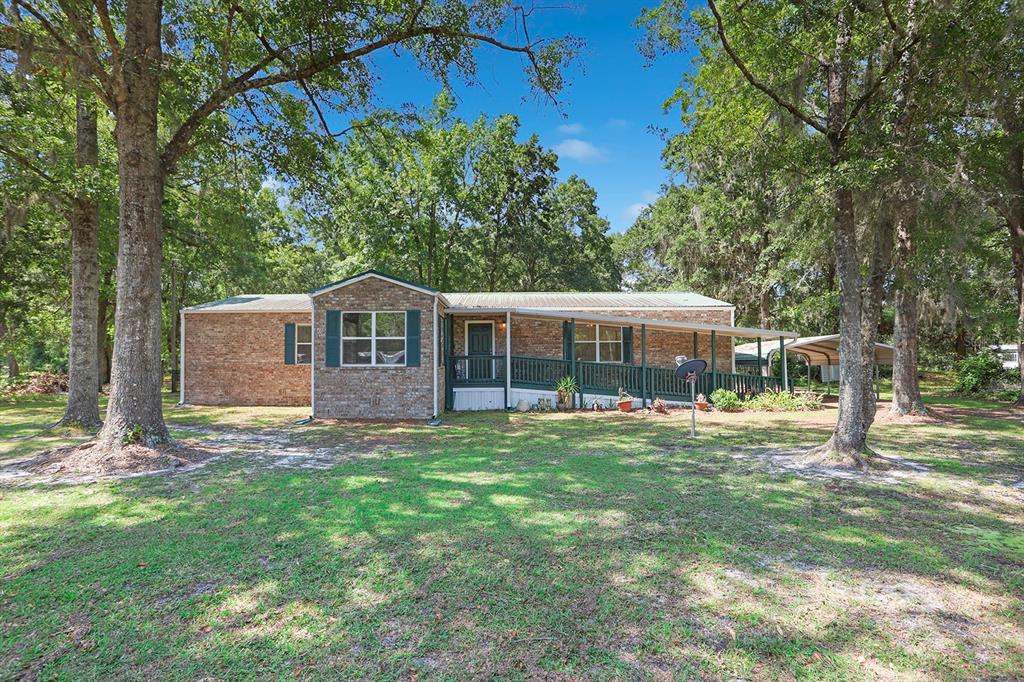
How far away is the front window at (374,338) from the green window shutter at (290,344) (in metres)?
4.16

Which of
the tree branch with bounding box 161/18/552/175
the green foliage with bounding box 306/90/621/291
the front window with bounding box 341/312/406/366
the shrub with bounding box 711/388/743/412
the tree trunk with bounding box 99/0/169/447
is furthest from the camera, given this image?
the green foliage with bounding box 306/90/621/291

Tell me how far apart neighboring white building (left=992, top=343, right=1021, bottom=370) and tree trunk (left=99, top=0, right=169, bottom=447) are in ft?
90.2

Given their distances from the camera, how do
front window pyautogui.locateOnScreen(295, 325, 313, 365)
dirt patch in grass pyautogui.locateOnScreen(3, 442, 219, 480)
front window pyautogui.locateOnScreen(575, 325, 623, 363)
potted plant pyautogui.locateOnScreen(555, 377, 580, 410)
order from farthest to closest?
front window pyautogui.locateOnScreen(575, 325, 623, 363) < front window pyautogui.locateOnScreen(295, 325, 313, 365) < potted plant pyautogui.locateOnScreen(555, 377, 580, 410) < dirt patch in grass pyautogui.locateOnScreen(3, 442, 219, 480)

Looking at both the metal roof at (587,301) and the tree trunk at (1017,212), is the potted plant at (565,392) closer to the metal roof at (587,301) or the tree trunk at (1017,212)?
the metal roof at (587,301)

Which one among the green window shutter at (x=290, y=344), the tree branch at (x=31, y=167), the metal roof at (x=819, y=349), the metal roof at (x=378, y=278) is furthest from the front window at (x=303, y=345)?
the metal roof at (x=819, y=349)

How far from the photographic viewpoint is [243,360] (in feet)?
50.9

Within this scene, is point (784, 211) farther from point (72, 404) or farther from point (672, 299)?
point (72, 404)

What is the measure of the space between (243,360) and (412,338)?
7.21 meters

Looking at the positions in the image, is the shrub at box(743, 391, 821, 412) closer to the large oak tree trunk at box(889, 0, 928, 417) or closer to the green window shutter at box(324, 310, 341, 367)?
the large oak tree trunk at box(889, 0, 928, 417)

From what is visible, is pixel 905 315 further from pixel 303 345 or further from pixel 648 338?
pixel 303 345

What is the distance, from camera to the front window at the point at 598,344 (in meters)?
16.4

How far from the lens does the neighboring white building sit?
1989 cm

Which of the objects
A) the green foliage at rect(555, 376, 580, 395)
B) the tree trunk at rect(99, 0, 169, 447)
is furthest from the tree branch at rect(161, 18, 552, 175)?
the green foliage at rect(555, 376, 580, 395)

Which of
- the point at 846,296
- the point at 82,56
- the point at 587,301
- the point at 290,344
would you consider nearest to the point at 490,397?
the point at 587,301
